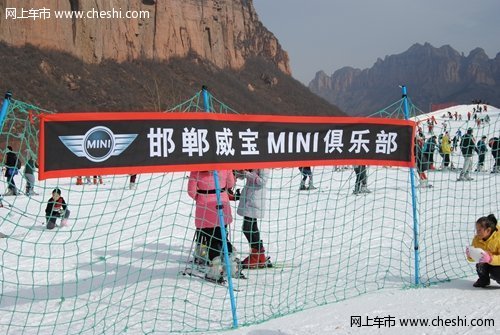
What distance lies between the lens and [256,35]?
107750mm

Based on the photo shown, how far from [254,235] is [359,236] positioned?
2395 mm

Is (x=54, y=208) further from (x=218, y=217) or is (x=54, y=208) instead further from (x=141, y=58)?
(x=141, y=58)

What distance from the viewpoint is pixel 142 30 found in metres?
66.9

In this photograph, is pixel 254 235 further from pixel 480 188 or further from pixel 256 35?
pixel 256 35

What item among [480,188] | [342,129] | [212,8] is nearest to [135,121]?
[342,129]

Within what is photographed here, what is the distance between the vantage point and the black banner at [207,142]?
3.83m

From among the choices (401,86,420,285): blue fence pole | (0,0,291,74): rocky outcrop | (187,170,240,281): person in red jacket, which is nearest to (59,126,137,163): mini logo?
(187,170,240,281): person in red jacket

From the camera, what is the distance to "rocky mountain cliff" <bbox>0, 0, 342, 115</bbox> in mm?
47375

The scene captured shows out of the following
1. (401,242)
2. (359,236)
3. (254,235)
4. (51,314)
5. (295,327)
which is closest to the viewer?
(295,327)

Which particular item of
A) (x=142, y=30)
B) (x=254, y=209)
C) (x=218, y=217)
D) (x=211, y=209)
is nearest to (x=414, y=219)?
(x=254, y=209)

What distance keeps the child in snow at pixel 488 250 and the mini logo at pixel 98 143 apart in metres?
3.30

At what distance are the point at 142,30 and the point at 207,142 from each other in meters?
A: 66.7

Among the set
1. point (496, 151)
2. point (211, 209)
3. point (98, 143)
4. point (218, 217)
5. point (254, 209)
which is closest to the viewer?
point (98, 143)

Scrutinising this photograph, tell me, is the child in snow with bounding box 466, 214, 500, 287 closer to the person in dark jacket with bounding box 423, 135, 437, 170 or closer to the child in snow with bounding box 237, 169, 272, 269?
the child in snow with bounding box 237, 169, 272, 269
